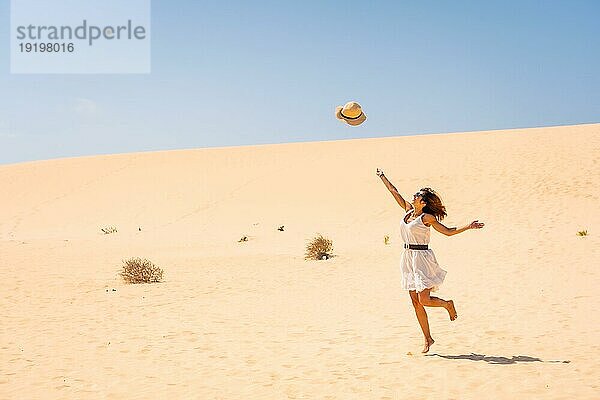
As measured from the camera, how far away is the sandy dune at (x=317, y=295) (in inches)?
215

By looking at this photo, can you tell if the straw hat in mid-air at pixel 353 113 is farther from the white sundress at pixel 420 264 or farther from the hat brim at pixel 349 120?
the white sundress at pixel 420 264

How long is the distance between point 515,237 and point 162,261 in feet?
34.7

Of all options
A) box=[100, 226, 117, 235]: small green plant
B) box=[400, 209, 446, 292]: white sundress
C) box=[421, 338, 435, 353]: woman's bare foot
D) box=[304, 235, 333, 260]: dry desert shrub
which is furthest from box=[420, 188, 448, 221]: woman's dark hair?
box=[100, 226, 117, 235]: small green plant

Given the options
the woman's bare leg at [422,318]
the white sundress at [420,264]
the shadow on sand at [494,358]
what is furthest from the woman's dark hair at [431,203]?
the shadow on sand at [494,358]

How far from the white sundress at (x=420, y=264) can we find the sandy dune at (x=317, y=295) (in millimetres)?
805

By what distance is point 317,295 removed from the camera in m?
10.4

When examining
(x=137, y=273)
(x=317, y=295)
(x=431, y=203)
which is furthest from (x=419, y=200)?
(x=137, y=273)

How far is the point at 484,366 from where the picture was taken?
18.2ft

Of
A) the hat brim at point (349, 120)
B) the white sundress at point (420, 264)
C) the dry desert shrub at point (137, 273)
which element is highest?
the hat brim at point (349, 120)

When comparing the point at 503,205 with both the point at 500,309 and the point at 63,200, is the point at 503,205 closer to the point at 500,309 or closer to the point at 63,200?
the point at 500,309

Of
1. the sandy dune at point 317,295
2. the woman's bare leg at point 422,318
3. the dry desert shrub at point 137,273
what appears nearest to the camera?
the sandy dune at point 317,295

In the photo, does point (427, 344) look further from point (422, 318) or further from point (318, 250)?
point (318, 250)

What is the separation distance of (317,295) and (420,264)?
4744 millimetres

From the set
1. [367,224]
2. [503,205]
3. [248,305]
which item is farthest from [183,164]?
[248,305]
